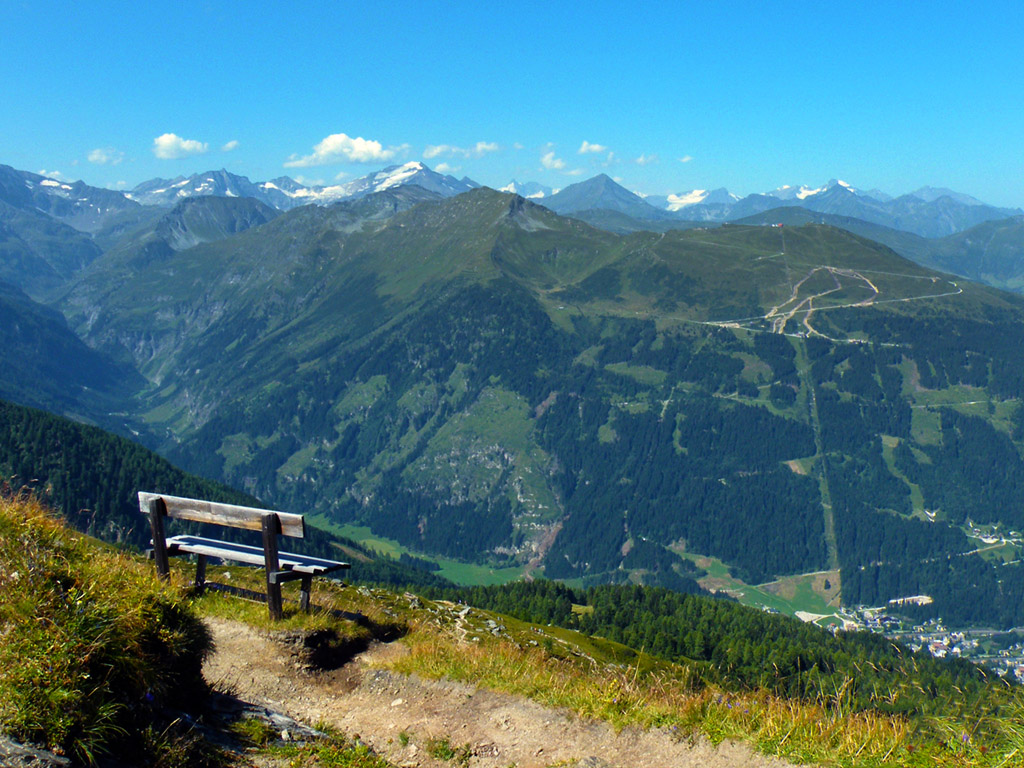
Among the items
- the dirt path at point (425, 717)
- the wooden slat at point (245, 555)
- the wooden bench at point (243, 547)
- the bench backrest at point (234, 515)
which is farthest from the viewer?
the wooden slat at point (245, 555)

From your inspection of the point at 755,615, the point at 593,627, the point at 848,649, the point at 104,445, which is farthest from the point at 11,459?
the point at 848,649

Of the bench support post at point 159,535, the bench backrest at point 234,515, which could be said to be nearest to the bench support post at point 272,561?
the bench backrest at point 234,515

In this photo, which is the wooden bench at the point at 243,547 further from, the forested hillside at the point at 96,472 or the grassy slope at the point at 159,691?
the forested hillside at the point at 96,472

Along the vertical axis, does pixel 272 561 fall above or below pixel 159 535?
below

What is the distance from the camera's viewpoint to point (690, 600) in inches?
4518

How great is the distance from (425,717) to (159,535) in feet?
27.1

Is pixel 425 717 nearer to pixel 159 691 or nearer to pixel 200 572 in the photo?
pixel 159 691

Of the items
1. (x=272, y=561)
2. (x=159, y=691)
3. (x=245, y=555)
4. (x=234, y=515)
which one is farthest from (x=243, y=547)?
(x=159, y=691)

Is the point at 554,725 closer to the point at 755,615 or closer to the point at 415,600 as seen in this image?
the point at 415,600

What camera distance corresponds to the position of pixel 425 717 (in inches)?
520

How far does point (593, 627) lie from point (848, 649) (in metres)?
35.6

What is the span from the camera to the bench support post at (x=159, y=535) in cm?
1644

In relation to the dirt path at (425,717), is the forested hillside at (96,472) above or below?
below

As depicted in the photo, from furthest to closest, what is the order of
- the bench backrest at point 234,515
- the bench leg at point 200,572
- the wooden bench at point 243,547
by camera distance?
the bench leg at point 200,572
the wooden bench at point 243,547
the bench backrest at point 234,515
